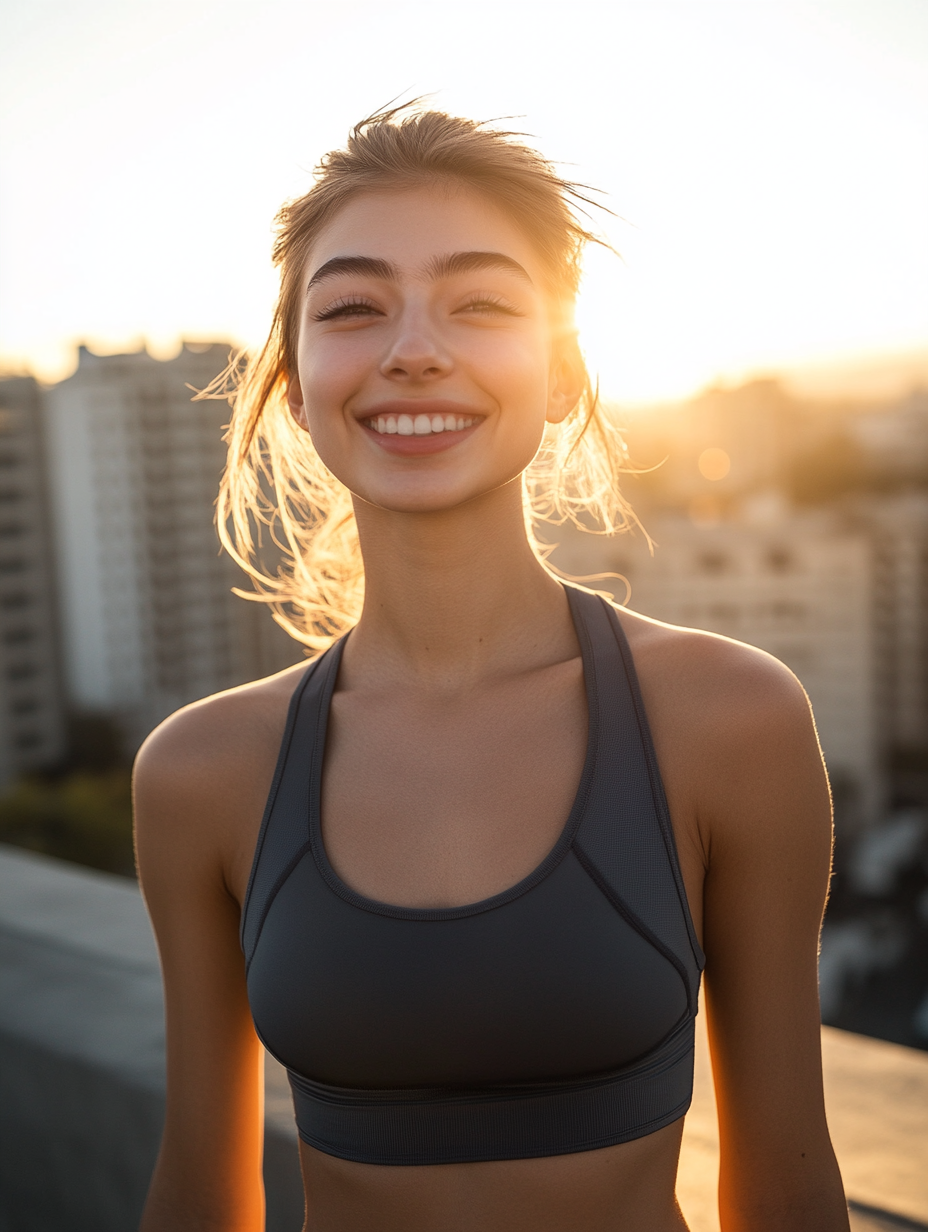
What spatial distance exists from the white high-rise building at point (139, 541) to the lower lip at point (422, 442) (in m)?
34.7

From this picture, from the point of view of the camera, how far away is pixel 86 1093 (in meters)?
2.04


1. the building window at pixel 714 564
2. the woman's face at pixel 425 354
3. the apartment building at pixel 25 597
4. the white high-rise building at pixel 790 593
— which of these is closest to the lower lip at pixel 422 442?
the woman's face at pixel 425 354

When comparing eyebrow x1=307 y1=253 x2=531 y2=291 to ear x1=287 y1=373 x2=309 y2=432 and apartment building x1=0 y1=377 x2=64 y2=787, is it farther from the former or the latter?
apartment building x1=0 y1=377 x2=64 y2=787

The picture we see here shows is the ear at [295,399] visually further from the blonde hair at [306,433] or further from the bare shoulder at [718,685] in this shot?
the bare shoulder at [718,685]

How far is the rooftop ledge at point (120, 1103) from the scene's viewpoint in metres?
1.65

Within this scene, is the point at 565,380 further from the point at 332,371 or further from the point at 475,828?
the point at 475,828

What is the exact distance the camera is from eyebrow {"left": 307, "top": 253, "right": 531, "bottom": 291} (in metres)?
1.17

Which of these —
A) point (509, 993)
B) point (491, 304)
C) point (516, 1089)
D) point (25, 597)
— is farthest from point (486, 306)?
point (25, 597)

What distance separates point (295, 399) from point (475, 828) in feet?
2.13

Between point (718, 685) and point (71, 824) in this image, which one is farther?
point (71, 824)

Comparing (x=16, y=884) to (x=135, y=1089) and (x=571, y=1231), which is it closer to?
(x=135, y=1089)

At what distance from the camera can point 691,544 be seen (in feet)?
115

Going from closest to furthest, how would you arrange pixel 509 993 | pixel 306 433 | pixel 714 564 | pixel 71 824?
pixel 509 993 → pixel 306 433 → pixel 71 824 → pixel 714 564

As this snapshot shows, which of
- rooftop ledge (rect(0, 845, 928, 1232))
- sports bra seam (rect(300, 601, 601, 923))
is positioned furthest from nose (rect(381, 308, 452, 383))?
rooftop ledge (rect(0, 845, 928, 1232))
